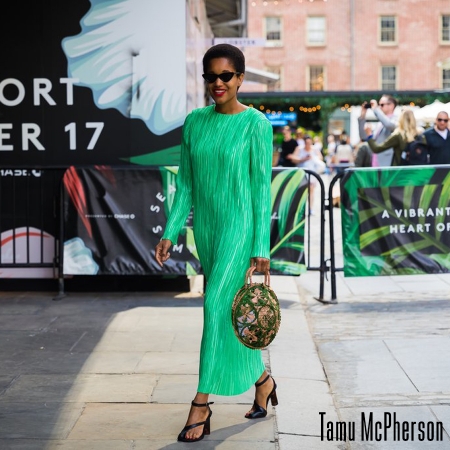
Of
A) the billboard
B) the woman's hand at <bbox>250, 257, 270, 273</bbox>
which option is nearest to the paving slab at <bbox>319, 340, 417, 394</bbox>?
the woman's hand at <bbox>250, 257, 270, 273</bbox>

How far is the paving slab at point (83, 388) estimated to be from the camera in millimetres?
5719

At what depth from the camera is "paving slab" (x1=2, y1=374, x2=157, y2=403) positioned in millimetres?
5719

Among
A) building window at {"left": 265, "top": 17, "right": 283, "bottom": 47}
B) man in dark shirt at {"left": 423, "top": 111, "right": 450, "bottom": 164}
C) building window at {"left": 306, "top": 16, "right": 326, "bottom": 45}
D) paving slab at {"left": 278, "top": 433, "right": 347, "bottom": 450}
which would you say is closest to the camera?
paving slab at {"left": 278, "top": 433, "right": 347, "bottom": 450}

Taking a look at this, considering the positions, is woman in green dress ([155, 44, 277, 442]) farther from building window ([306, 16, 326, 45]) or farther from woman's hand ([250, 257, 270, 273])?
building window ([306, 16, 326, 45])


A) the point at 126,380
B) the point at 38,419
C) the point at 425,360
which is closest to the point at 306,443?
the point at 38,419

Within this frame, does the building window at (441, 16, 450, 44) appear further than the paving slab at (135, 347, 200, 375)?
Yes

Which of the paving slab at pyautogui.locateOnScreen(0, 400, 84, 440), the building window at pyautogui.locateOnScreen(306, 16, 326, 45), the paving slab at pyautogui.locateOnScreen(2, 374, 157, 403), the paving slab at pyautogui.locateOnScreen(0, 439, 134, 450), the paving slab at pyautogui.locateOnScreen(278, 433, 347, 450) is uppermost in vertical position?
the building window at pyautogui.locateOnScreen(306, 16, 326, 45)

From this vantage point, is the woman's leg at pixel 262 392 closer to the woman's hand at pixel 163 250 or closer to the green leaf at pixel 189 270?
the woman's hand at pixel 163 250

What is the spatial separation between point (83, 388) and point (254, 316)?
1.71m

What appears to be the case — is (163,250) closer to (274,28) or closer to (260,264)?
(260,264)

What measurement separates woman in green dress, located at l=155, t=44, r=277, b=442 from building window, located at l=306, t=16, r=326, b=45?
53.6 m

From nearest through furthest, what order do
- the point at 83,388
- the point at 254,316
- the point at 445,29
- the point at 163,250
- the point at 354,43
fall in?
1. the point at 254,316
2. the point at 163,250
3. the point at 83,388
4. the point at 354,43
5. the point at 445,29

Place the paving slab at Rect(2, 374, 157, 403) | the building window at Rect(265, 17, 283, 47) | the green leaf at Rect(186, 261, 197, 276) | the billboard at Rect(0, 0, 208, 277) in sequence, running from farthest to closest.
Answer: the building window at Rect(265, 17, 283, 47)
the billboard at Rect(0, 0, 208, 277)
the green leaf at Rect(186, 261, 197, 276)
the paving slab at Rect(2, 374, 157, 403)

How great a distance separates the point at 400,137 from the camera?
12.8 metres
